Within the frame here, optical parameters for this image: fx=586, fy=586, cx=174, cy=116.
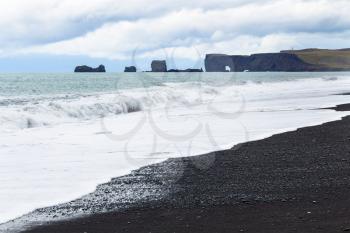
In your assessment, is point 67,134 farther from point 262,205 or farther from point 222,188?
point 262,205

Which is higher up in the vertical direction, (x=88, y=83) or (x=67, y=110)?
(x=67, y=110)

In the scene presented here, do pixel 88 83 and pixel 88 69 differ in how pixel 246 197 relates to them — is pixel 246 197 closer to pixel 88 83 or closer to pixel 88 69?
pixel 88 83

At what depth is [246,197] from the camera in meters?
8.52

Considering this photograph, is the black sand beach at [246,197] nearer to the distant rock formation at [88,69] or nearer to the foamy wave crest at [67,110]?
the foamy wave crest at [67,110]

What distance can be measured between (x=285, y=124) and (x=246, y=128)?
164cm

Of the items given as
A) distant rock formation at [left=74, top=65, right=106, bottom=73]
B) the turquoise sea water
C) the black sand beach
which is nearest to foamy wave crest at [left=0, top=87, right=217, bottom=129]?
the black sand beach

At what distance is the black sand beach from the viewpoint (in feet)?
23.2

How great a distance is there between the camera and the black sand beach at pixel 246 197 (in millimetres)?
7059

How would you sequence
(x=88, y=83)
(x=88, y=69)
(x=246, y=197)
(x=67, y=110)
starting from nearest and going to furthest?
1. (x=246, y=197)
2. (x=67, y=110)
3. (x=88, y=83)
4. (x=88, y=69)

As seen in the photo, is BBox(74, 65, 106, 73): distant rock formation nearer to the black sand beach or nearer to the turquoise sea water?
the turquoise sea water

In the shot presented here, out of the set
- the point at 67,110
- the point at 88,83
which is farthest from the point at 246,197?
the point at 88,83

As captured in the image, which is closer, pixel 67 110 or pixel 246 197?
pixel 246 197

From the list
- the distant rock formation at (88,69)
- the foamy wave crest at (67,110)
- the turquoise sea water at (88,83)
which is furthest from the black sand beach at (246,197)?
the distant rock formation at (88,69)

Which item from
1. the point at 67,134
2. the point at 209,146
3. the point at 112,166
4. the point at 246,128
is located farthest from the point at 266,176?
the point at 67,134
